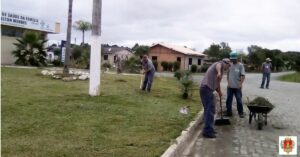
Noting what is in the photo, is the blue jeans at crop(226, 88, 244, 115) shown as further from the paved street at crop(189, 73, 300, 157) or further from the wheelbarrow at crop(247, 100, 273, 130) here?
the wheelbarrow at crop(247, 100, 273, 130)

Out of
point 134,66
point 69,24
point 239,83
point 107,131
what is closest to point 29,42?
point 134,66

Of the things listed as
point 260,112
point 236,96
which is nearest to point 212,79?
point 260,112

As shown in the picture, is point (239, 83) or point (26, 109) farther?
point (239, 83)

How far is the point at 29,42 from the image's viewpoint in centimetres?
3288

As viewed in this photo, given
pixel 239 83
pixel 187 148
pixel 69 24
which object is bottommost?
pixel 187 148

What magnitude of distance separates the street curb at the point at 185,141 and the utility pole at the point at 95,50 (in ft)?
12.3

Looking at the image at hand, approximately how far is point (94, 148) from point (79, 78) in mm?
13864

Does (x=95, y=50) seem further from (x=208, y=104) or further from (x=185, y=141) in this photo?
(x=185, y=141)

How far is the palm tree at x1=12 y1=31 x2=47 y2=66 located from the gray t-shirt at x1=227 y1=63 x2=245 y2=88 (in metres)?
23.4

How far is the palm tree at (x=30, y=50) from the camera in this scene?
107ft

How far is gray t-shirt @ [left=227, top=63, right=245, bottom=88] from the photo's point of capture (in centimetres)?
1186

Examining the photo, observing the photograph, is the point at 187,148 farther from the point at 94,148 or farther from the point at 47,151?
the point at 47,151

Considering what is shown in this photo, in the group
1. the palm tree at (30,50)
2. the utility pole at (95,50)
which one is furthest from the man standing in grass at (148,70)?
the palm tree at (30,50)

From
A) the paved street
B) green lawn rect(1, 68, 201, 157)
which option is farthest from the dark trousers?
the paved street
